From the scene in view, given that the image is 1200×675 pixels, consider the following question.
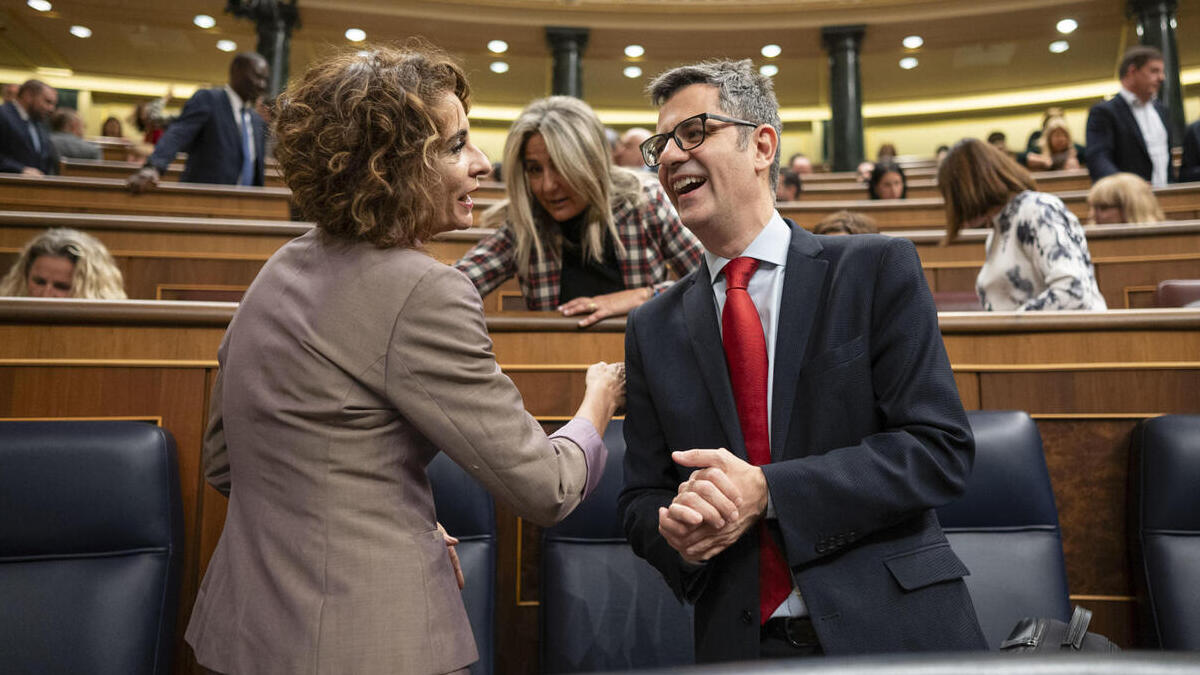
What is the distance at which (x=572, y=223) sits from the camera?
1.24 metres

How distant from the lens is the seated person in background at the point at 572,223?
1.18 metres

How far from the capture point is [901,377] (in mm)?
625

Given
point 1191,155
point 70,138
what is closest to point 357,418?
point 1191,155

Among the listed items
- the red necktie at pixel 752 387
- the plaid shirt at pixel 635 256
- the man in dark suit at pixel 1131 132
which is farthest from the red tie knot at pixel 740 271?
the man in dark suit at pixel 1131 132

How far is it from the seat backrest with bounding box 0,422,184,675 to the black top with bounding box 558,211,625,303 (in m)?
0.62

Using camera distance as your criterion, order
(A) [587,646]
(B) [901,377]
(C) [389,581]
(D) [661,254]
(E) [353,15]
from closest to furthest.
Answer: (C) [389,581], (B) [901,377], (A) [587,646], (D) [661,254], (E) [353,15]

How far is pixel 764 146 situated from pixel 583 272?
1.69 feet

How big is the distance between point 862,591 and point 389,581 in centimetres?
34

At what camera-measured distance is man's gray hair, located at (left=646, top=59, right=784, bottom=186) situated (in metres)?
0.76

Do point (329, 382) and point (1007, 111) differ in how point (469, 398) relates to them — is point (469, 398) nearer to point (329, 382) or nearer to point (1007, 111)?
point (329, 382)

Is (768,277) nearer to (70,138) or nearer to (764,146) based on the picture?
(764,146)

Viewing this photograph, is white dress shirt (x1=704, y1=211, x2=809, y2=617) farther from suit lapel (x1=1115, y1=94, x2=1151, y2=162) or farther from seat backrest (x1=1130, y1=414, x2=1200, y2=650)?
suit lapel (x1=1115, y1=94, x2=1151, y2=162)

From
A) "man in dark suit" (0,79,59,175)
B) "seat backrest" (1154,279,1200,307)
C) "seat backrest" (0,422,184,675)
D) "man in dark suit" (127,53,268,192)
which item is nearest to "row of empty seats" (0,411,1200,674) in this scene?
"seat backrest" (0,422,184,675)

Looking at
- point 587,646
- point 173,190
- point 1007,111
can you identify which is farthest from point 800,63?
point 587,646
